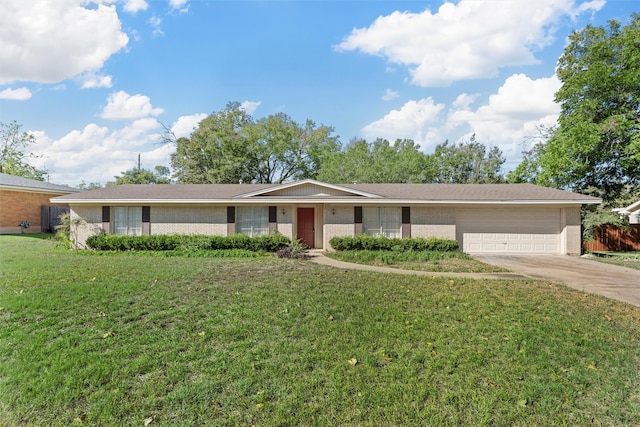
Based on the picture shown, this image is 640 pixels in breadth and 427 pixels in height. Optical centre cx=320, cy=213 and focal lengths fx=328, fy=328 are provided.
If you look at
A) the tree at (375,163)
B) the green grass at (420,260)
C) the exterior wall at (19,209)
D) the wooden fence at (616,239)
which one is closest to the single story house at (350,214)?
the green grass at (420,260)

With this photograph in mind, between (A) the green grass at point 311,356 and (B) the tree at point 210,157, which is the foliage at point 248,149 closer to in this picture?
(B) the tree at point 210,157

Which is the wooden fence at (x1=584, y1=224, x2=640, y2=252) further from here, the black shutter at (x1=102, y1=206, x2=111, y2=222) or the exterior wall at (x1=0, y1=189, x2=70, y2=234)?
the exterior wall at (x1=0, y1=189, x2=70, y2=234)

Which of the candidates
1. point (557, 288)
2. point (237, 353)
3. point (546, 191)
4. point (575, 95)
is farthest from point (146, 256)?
point (575, 95)

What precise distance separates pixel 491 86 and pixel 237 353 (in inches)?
724

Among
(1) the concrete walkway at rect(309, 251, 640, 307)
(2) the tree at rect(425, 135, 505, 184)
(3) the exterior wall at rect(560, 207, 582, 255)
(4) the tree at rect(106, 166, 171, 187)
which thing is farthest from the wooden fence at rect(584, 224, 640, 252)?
(4) the tree at rect(106, 166, 171, 187)

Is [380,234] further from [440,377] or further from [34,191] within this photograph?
[34,191]

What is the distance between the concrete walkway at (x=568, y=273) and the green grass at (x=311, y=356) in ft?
4.70

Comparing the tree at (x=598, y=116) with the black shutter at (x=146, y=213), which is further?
the tree at (x=598, y=116)

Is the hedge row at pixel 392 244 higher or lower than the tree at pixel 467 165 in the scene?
lower

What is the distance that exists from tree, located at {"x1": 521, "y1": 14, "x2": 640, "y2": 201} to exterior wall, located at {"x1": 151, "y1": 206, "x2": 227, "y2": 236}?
775 inches

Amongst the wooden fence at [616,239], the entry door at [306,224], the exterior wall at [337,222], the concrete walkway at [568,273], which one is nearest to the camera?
the concrete walkway at [568,273]

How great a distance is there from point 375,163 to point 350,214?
56.6 feet

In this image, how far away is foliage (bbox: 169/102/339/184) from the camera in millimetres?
30344

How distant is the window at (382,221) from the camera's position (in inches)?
595
